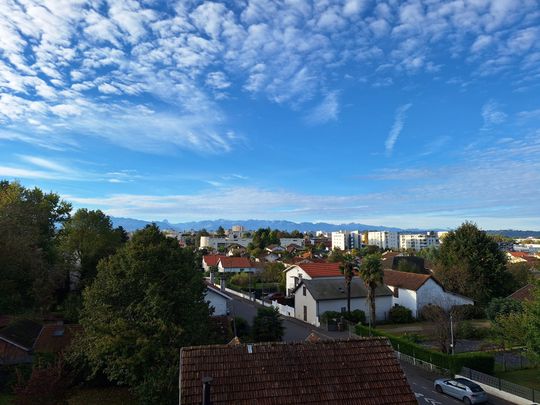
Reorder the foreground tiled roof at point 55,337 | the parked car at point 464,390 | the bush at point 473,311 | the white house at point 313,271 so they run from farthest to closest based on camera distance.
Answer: the white house at point 313,271 → the bush at point 473,311 → the foreground tiled roof at point 55,337 → the parked car at point 464,390

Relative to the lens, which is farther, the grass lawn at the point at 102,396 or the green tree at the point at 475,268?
the green tree at the point at 475,268

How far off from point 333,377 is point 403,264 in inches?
2312

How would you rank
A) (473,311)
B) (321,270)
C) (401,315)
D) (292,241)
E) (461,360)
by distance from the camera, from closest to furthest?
(461,360), (401,315), (473,311), (321,270), (292,241)

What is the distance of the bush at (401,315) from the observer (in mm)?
45719

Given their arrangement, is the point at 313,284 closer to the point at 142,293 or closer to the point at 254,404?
the point at 142,293

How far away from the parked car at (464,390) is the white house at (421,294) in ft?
73.5

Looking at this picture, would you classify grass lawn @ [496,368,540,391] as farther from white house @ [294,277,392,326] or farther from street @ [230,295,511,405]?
white house @ [294,277,392,326]

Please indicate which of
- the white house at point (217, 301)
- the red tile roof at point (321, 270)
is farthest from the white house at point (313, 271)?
the white house at point (217, 301)

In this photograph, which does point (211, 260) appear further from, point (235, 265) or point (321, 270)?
point (321, 270)

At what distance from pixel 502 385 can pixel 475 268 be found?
98.4 ft

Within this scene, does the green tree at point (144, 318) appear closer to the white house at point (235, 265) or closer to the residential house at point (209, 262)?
the white house at point (235, 265)

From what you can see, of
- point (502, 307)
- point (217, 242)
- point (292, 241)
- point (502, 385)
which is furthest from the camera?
point (292, 241)

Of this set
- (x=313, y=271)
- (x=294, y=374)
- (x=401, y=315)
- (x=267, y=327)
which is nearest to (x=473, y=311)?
(x=401, y=315)

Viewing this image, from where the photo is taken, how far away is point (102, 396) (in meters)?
23.8
